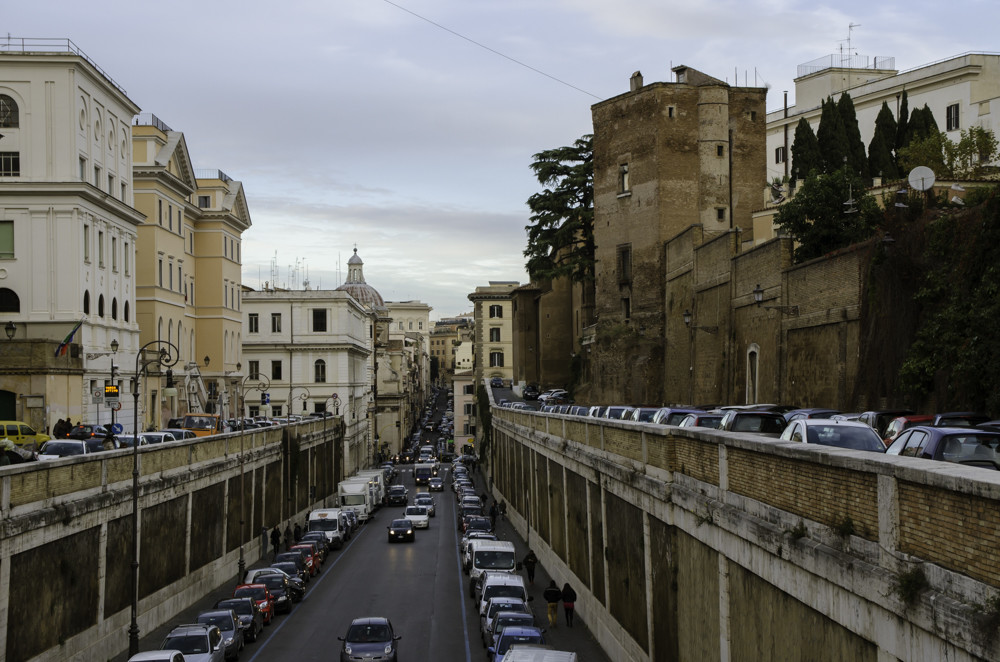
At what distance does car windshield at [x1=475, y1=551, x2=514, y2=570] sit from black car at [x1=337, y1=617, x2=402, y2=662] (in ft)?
34.9

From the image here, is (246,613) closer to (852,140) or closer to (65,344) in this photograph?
(65,344)

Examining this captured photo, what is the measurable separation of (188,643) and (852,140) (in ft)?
172

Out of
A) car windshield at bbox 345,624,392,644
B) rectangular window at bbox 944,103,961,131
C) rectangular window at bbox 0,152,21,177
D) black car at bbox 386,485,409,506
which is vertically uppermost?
rectangular window at bbox 944,103,961,131

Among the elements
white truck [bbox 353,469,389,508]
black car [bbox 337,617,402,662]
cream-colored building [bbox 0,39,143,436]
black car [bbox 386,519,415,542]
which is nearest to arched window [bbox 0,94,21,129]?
cream-colored building [bbox 0,39,143,436]

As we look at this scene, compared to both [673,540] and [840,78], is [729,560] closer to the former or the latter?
[673,540]

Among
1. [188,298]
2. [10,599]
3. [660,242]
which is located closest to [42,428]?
[10,599]

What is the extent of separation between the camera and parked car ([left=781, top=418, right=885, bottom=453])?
16.4 meters

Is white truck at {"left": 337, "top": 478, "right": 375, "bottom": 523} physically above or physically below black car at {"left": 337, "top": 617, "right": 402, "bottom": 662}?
below

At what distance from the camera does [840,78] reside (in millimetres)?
83625

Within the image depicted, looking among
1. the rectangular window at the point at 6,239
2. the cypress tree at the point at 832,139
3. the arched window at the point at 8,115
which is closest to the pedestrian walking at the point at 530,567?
the rectangular window at the point at 6,239

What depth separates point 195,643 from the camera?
23.7 meters

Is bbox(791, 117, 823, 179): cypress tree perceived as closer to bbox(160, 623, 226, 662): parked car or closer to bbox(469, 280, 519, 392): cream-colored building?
bbox(160, 623, 226, 662): parked car

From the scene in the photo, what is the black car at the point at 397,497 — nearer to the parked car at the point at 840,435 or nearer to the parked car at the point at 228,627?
the parked car at the point at 228,627

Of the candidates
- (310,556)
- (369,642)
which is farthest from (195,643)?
(310,556)
